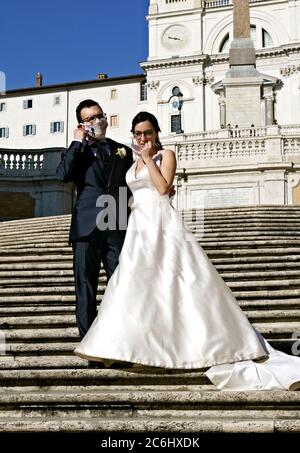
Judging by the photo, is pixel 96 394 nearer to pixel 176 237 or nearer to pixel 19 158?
pixel 176 237

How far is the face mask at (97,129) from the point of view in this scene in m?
4.55

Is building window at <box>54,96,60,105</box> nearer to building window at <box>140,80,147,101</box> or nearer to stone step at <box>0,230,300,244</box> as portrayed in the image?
building window at <box>140,80,147,101</box>

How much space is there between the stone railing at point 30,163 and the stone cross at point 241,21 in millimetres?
10604

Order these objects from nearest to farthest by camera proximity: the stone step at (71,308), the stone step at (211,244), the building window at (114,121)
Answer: the stone step at (71,308)
the stone step at (211,244)
the building window at (114,121)

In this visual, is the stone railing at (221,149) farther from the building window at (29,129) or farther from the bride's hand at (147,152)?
the building window at (29,129)

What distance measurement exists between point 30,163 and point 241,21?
39.8ft

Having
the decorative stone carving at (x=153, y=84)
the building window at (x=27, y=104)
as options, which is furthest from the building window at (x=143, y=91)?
the building window at (x=27, y=104)

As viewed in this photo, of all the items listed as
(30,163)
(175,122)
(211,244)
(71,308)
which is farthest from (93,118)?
(175,122)

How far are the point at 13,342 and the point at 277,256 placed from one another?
3601 millimetres

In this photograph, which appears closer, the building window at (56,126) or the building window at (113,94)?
the building window at (113,94)

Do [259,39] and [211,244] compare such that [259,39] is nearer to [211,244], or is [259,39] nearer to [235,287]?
[211,244]

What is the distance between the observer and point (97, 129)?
4.56m

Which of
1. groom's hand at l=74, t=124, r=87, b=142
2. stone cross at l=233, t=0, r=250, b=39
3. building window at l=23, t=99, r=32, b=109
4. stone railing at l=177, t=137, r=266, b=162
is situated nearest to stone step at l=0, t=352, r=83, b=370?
groom's hand at l=74, t=124, r=87, b=142
